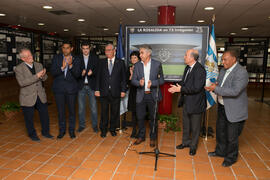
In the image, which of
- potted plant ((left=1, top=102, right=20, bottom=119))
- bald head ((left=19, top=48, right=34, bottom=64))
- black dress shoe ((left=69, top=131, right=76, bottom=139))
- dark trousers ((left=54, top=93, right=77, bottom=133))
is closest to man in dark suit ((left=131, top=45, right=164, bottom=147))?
dark trousers ((left=54, top=93, right=77, bottom=133))

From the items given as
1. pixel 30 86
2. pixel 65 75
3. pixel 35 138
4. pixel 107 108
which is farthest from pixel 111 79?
pixel 35 138

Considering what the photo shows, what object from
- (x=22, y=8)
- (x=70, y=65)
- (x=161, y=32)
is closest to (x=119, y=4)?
(x=161, y=32)

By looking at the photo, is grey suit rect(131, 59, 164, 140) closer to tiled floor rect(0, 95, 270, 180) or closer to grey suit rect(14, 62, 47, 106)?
tiled floor rect(0, 95, 270, 180)

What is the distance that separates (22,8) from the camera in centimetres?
606

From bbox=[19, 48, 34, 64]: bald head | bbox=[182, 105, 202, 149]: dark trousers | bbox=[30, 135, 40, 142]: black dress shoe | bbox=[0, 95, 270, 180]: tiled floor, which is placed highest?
bbox=[19, 48, 34, 64]: bald head

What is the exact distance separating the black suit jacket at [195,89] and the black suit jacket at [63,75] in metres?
1.93

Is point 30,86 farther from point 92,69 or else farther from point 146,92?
point 146,92

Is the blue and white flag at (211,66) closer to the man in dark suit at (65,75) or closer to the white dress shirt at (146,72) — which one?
the white dress shirt at (146,72)

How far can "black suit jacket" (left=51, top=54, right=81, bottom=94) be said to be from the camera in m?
3.86

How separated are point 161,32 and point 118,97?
1.65 metres

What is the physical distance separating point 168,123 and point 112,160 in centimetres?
181

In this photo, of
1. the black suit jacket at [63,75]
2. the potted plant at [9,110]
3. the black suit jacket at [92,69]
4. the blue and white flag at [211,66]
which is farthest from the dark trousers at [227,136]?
the potted plant at [9,110]

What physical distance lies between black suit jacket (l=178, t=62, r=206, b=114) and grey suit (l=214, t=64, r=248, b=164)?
0.90 feet

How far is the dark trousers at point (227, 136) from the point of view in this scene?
3.08 meters
